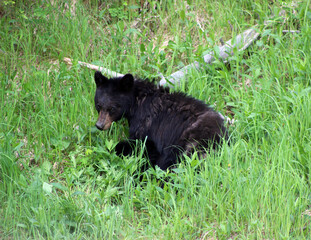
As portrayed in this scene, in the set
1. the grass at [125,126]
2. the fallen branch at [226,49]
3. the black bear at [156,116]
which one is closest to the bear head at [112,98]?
the black bear at [156,116]

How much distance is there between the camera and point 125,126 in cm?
594

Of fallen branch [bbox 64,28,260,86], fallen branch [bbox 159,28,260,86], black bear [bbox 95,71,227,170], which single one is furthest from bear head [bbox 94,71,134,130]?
fallen branch [bbox 159,28,260,86]

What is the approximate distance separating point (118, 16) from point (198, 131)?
307 cm

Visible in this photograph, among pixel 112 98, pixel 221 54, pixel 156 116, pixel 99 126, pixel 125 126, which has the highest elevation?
pixel 221 54

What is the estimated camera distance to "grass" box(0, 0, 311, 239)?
13.4 feet

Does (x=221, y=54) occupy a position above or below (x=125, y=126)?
above

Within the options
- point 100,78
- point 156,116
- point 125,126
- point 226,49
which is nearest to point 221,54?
point 226,49

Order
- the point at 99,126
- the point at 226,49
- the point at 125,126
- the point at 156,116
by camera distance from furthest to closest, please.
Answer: the point at 226,49 < the point at 125,126 < the point at 156,116 < the point at 99,126

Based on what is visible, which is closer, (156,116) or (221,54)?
(156,116)

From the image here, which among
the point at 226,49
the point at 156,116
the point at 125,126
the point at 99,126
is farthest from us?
the point at 226,49

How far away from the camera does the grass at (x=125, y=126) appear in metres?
4.09

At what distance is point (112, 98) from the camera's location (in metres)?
5.49

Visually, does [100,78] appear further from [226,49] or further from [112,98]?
[226,49]

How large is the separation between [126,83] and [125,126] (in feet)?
2.40
